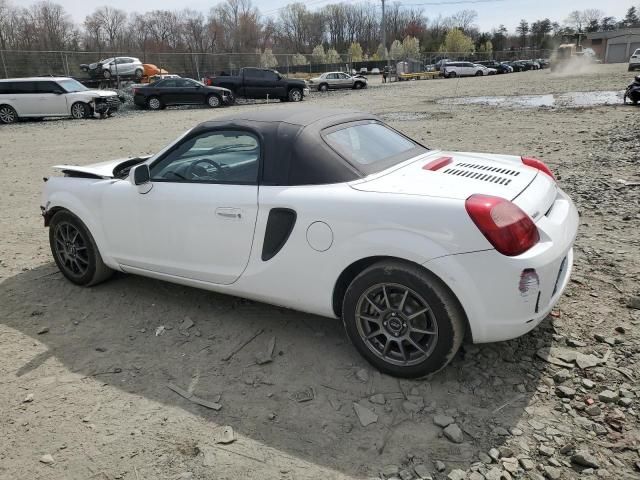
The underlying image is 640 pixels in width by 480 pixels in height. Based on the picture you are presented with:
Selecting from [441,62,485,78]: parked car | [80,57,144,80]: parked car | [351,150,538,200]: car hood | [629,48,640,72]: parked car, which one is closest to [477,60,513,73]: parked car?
[441,62,485,78]: parked car

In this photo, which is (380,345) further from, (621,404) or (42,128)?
(42,128)

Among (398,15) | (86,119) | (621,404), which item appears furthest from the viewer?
(398,15)

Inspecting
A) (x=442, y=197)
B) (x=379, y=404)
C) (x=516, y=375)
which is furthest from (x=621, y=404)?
(x=442, y=197)

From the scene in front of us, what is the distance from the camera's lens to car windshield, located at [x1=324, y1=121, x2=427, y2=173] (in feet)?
10.8

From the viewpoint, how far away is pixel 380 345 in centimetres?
303

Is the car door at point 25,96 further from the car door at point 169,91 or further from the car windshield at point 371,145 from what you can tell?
the car windshield at point 371,145

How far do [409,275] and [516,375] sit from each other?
944 millimetres

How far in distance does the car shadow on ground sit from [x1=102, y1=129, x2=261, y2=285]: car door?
1.46 ft

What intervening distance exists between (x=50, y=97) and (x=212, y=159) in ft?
63.7

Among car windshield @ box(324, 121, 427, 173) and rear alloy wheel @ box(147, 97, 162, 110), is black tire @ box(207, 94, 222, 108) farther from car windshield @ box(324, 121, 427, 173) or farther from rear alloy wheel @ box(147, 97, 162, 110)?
car windshield @ box(324, 121, 427, 173)

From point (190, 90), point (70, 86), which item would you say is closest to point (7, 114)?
point (70, 86)

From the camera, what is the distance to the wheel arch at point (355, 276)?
2.73m

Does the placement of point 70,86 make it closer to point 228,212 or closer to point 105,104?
point 105,104

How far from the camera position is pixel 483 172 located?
3234 millimetres
